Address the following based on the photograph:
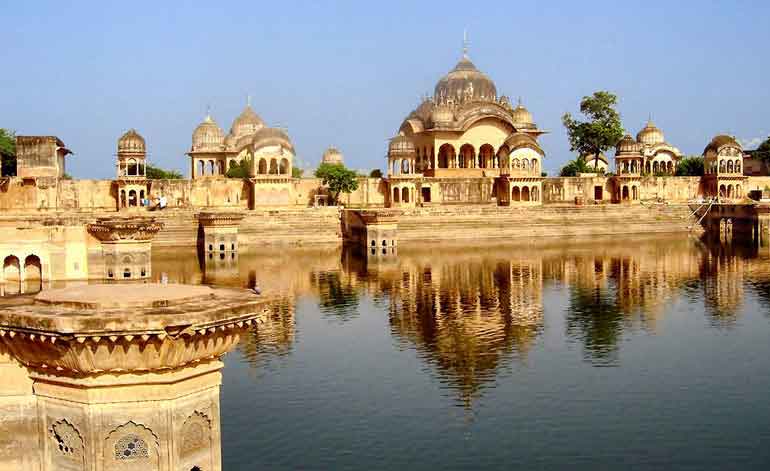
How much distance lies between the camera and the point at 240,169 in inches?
1262

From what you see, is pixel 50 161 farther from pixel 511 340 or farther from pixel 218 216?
pixel 511 340

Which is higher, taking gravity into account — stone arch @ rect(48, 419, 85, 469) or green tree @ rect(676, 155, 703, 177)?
green tree @ rect(676, 155, 703, 177)

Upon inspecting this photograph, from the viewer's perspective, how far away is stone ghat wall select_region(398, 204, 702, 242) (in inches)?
1052

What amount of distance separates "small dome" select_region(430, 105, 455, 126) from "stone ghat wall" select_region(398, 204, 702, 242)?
211 inches

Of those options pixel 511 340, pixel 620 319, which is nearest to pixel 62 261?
pixel 511 340

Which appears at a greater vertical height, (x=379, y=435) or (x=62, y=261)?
(x=62, y=261)

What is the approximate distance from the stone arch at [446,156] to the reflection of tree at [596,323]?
16.3m

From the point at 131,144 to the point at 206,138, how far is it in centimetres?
608

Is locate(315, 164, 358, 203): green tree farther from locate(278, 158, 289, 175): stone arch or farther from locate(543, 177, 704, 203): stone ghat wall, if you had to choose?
locate(543, 177, 704, 203): stone ghat wall

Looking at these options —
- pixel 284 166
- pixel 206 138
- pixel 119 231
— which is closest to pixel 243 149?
pixel 206 138

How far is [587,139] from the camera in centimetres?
3488

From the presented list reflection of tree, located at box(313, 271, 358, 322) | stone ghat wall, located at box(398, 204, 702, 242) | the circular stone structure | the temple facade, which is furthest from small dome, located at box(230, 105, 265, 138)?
the circular stone structure

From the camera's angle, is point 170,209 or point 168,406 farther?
point 170,209

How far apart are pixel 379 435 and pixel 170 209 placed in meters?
20.2
